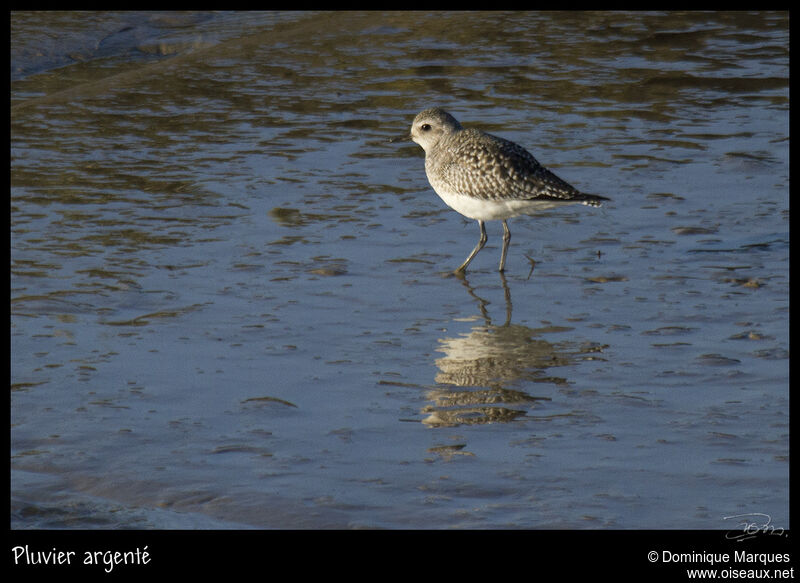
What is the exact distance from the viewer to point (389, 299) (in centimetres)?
831

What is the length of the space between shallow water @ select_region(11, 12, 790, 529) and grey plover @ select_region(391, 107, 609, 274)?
1.33 feet

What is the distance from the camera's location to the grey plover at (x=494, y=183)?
9039 mm

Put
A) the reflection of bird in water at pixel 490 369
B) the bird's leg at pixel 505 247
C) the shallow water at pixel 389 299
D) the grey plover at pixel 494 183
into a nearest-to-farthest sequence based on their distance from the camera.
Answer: the shallow water at pixel 389 299
the reflection of bird in water at pixel 490 369
the grey plover at pixel 494 183
the bird's leg at pixel 505 247

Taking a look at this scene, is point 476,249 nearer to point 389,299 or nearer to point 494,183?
point 494,183

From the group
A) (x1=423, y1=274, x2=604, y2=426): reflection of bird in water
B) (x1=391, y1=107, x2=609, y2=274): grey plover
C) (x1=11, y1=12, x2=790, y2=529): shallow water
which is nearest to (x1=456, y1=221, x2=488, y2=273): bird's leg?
(x1=391, y1=107, x2=609, y2=274): grey plover

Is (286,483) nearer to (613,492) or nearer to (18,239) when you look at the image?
(613,492)

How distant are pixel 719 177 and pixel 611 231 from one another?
1.77 m

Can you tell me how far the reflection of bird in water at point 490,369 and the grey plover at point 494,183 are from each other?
1121 millimetres

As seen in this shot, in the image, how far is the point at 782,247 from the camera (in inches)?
359

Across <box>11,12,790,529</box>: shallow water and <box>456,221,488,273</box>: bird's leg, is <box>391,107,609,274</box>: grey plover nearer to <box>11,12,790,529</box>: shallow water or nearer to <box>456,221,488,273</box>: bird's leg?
<box>456,221,488,273</box>: bird's leg

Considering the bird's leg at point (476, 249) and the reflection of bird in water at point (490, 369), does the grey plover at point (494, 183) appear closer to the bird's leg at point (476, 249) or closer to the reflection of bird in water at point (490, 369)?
the bird's leg at point (476, 249)

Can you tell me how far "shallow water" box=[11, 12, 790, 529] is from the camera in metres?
5.52

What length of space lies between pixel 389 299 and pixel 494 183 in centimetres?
142

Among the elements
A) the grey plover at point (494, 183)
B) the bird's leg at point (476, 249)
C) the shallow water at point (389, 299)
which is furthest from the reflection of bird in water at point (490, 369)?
the grey plover at point (494, 183)
